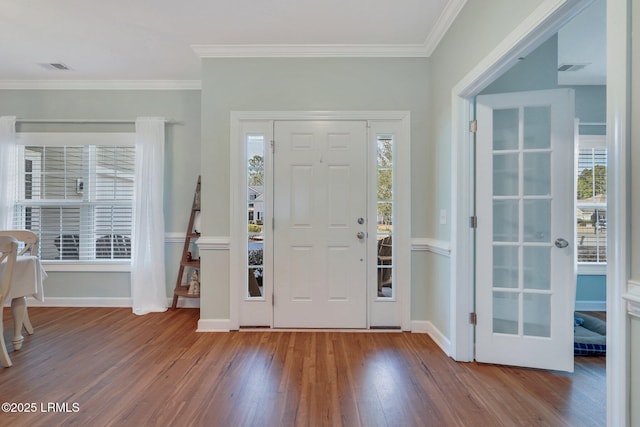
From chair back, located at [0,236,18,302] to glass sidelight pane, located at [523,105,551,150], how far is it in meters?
3.76

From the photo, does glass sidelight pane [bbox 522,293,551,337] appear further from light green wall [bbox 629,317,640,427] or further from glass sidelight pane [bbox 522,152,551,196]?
light green wall [bbox 629,317,640,427]

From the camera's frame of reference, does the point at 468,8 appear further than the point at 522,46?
Yes

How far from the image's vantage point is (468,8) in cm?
214

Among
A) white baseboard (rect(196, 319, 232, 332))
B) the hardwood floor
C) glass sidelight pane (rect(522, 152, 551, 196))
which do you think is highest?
glass sidelight pane (rect(522, 152, 551, 196))

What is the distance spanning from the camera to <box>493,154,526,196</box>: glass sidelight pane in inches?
86.2

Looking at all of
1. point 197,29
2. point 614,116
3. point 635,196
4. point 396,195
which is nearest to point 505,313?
point 396,195

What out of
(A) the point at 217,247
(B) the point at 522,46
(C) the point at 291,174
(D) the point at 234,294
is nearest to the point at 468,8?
(B) the point at 522,46

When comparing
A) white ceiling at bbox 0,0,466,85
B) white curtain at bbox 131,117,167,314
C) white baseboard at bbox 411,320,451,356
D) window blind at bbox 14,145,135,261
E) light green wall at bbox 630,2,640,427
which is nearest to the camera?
light green wall at bbox 630,2,640,427

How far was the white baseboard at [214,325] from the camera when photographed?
113 inches

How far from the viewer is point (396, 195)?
9.49 ft

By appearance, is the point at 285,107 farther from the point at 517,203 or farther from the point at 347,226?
the point at 517,203

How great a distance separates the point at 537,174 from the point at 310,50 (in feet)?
7.16

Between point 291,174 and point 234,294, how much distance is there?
1.27 metres

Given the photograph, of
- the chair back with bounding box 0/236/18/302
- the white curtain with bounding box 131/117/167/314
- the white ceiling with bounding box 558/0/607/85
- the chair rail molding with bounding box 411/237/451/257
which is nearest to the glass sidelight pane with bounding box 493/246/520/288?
the chair rail molding with bounding box 411/237/451/257
